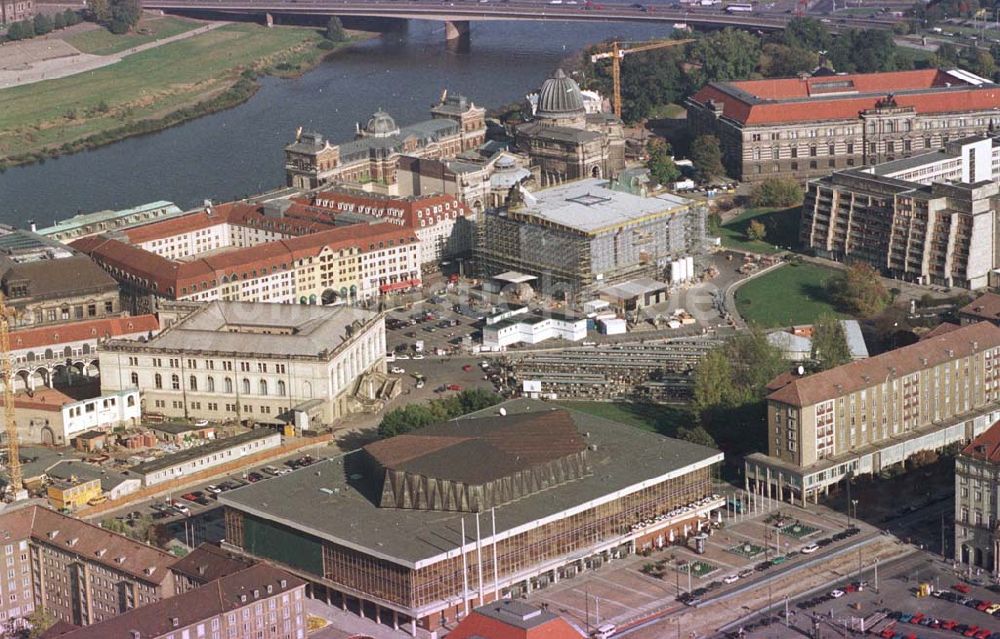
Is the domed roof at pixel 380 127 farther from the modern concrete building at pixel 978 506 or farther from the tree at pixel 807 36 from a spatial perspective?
the modern concrete building at pixel 978 506

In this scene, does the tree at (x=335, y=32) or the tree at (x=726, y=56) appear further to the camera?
the tree at (x=335, y=32)

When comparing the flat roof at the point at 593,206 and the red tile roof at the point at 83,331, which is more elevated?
the flat roof at the point at 593,206

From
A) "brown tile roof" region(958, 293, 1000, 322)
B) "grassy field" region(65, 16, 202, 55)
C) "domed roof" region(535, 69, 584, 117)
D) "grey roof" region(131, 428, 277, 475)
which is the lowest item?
"grey roof" region(131, 428, 277, 475)

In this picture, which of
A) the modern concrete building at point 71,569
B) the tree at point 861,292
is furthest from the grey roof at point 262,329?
the tree at point 861,292

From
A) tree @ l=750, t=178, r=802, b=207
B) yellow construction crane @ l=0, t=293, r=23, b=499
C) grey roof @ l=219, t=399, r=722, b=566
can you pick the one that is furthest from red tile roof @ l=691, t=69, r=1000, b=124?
yellow construction crane @ l=0, t=293, r=23, b=499

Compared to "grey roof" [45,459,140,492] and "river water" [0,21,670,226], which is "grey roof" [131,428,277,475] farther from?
"river water" [0,21,670,226]

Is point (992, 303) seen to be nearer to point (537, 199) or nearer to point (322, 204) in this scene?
point (537, 199)
